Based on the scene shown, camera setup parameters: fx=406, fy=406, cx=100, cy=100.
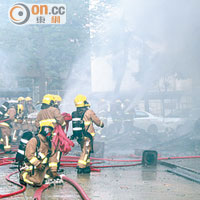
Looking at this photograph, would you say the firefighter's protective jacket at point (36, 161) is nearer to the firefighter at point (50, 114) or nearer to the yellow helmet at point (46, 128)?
the yellow helmet at point (46, 128)

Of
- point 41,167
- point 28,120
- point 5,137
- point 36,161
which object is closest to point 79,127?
point 41,167

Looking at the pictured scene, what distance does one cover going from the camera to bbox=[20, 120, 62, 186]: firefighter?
6137 mm

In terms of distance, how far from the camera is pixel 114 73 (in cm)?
2266

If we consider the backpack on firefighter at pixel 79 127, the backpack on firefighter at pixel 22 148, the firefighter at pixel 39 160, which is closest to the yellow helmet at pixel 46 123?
the firefighter at pixel 39 160

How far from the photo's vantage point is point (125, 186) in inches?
265

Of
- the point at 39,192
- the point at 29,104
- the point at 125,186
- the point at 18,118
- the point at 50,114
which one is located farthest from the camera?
the point at 29,104

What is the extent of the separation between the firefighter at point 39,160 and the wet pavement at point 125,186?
0.18 m

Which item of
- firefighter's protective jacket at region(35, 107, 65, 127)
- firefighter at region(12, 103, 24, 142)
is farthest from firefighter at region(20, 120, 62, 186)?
firefighter at region(12, 103, 24, 142)

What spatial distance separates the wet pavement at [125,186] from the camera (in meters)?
5.91

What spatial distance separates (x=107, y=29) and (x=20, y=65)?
6.69 metres

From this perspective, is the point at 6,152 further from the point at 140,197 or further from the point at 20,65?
the point at 20,65

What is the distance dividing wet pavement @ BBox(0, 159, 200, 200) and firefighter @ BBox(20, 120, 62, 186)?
7.3 inches

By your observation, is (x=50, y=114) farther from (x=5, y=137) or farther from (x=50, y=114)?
(x=5, y=137)

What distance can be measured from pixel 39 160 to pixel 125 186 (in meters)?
1.49
